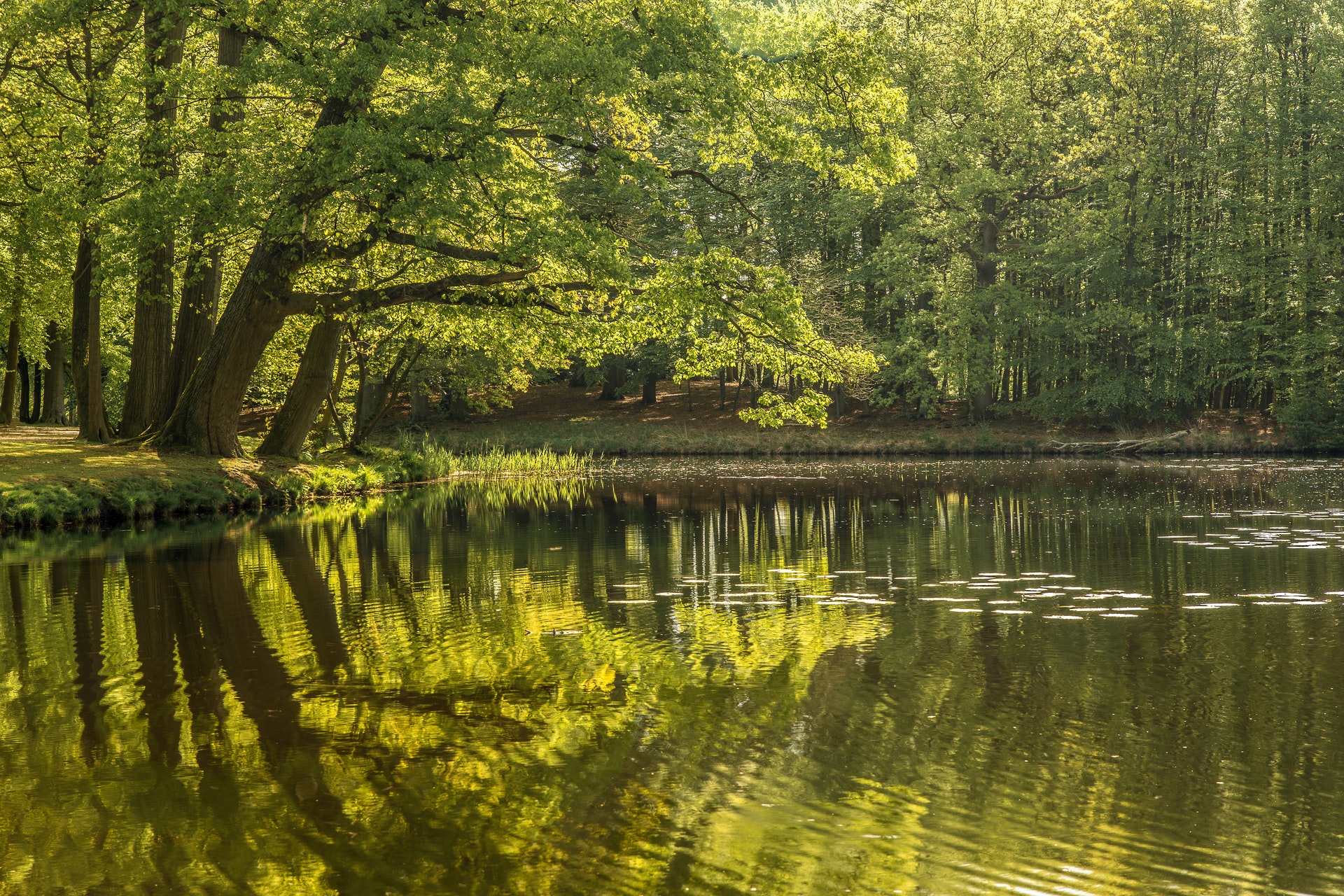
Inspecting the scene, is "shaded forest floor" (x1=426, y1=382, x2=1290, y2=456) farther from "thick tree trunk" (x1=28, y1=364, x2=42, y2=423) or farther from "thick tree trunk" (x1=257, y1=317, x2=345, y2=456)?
"thick tree trunk" (x1=257, y1=317, x2=345, y2=456)

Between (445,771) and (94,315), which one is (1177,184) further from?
(445,771)

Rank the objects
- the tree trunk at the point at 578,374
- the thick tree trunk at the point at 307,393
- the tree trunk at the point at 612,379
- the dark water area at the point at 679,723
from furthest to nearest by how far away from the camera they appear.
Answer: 1. the tree trunk at the point at 578,374
2. the tree trunk at the point at 612,379
3. the thick tree trunk at the point at 307,393
4. the dark water area at the point at 679,723

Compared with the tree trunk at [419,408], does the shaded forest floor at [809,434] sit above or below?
below

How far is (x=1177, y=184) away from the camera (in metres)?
46.7

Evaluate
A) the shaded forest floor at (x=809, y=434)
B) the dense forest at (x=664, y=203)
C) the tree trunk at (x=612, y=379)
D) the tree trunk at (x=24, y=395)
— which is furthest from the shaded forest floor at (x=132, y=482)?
the tree trunk at (x=612, y=379)

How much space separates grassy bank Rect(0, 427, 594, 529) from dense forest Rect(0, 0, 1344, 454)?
4.04ft

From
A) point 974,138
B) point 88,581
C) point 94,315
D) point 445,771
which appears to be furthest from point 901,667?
point 974,138

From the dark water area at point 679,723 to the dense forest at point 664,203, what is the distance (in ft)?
24.8

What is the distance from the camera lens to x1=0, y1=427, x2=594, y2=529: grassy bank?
1906 cm

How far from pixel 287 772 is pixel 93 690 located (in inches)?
102

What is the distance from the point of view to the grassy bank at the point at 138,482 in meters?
19.1

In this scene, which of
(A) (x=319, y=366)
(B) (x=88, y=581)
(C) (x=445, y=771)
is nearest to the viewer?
(C) (x=445, y=771)

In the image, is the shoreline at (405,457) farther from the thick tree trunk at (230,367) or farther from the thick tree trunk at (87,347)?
the thick tree trunk at (87,347)

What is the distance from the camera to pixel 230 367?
77.0ft
